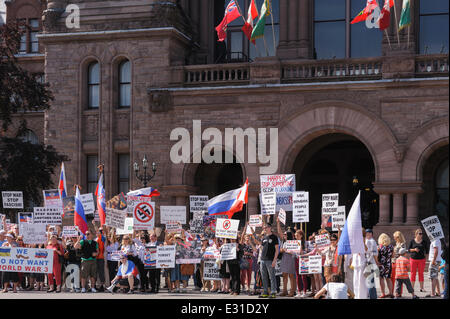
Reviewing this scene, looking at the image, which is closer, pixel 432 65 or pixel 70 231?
pixel 70 231

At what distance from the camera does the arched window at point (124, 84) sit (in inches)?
1500

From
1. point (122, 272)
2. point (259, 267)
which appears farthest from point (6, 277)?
point (259, 267)

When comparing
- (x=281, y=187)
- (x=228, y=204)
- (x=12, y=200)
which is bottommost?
(x=228, y=204)

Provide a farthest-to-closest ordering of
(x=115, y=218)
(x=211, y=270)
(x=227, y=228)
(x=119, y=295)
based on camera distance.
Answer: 1. (x=115, y=218)
2. (x=211, y=270)
3. (x=227, y=228)
4. (x=119, y=295)

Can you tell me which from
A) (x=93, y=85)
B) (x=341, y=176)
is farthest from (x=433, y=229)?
(x=93, y=85)

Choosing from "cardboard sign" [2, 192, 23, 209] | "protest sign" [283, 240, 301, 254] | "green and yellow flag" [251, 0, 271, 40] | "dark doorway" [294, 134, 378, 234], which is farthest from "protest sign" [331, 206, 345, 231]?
"dark doorway" [294, 134, 378, 234]

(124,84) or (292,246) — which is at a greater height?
(124,84)

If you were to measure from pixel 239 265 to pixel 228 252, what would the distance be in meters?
0.48

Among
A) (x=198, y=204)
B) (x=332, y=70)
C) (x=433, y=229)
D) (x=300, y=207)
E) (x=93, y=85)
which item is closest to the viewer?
(x=433, y=229)

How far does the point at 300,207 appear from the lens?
84.6ft

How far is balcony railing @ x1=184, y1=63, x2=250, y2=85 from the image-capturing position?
36531 millimetres

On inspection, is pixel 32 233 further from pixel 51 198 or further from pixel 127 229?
pixel 127 229

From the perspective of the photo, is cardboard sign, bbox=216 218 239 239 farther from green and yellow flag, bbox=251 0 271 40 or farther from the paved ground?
green and yellow flag, bbox=251 0 271 40

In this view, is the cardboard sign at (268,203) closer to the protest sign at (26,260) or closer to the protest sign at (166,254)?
the protest sign at (166,254)
